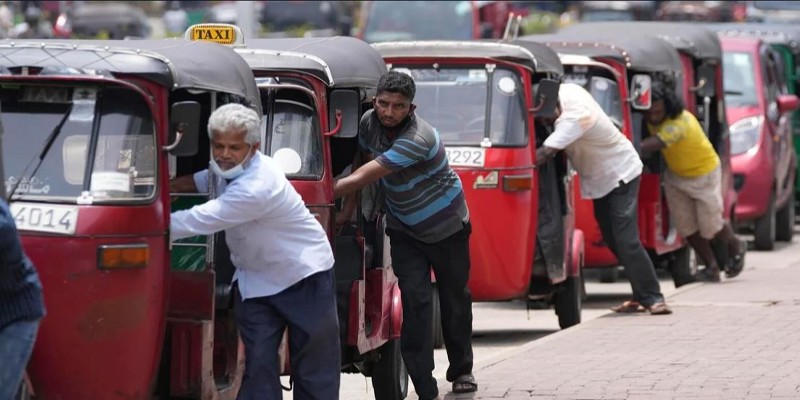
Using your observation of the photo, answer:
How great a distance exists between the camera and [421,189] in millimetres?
8531

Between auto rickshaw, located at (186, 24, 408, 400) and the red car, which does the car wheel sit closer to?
the red car

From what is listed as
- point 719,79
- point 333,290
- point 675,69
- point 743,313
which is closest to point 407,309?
point 333,290

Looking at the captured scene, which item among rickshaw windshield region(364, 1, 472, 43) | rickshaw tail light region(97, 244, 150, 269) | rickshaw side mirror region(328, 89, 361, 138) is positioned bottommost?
rickshaw windshield region(364, 1, 472, 43)

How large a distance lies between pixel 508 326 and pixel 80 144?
705 centimetres

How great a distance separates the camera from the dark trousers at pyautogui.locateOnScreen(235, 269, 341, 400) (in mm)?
6988

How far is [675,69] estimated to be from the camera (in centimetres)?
1498

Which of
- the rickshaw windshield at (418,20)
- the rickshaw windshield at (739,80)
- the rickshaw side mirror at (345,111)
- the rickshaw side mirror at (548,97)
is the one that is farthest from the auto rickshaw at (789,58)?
the rickshaw side mirror at (345,111)

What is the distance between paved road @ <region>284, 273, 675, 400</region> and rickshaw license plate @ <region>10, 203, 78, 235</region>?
3.31 m

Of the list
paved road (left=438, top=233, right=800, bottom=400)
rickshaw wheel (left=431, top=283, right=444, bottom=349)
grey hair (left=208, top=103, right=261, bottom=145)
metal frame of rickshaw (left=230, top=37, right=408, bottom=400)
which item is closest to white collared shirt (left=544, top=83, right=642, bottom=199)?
paved road (left=438, top=233, right=800, bottom=400)

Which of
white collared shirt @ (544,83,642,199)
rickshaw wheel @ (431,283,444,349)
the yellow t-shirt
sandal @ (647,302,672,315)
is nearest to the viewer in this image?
rickshaw wheel @ (431,283,444,349)

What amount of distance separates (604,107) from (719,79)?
2.92m

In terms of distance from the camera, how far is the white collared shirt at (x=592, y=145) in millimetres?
11961

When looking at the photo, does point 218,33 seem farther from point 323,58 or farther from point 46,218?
point 46,218

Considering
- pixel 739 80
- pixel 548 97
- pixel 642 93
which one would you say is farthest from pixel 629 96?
pixel 739 80
